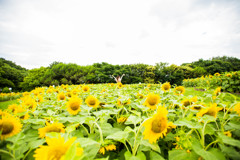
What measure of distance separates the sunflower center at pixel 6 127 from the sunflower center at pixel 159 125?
1129 millimetres

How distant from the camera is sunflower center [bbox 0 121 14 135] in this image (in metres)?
0.82

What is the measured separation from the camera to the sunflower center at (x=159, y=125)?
841 mm

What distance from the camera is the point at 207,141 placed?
3.38 feet

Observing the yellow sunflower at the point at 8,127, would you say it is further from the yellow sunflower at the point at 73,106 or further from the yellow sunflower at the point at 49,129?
the yellow sunflower at the point at 73,106

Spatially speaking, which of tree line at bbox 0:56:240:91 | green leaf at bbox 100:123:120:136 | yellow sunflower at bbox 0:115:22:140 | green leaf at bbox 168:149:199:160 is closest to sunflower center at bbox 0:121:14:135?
yellow sunflower at bbox 0:115:22:140

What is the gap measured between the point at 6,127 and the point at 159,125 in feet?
3.90

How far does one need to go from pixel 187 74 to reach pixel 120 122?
3776 centimetres

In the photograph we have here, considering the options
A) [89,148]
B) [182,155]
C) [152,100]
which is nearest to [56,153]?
[89,148]

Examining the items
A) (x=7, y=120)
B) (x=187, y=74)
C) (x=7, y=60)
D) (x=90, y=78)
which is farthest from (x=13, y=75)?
(x=187, y=74)

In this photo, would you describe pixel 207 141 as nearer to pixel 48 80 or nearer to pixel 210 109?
pixel 210 109

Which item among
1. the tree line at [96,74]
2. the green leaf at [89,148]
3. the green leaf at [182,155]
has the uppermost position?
the tree line at [96,74]

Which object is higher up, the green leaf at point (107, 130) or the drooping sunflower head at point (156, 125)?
the drooping sunflower head at point (156, 125)

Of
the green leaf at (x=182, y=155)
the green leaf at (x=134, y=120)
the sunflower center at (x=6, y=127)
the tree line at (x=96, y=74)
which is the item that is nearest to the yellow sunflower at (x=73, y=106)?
the sunflower center at (x=6, y=127)

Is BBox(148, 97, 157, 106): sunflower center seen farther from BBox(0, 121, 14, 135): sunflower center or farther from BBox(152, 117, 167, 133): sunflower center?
BBox(0, 121, 14, 135): sunflower center
